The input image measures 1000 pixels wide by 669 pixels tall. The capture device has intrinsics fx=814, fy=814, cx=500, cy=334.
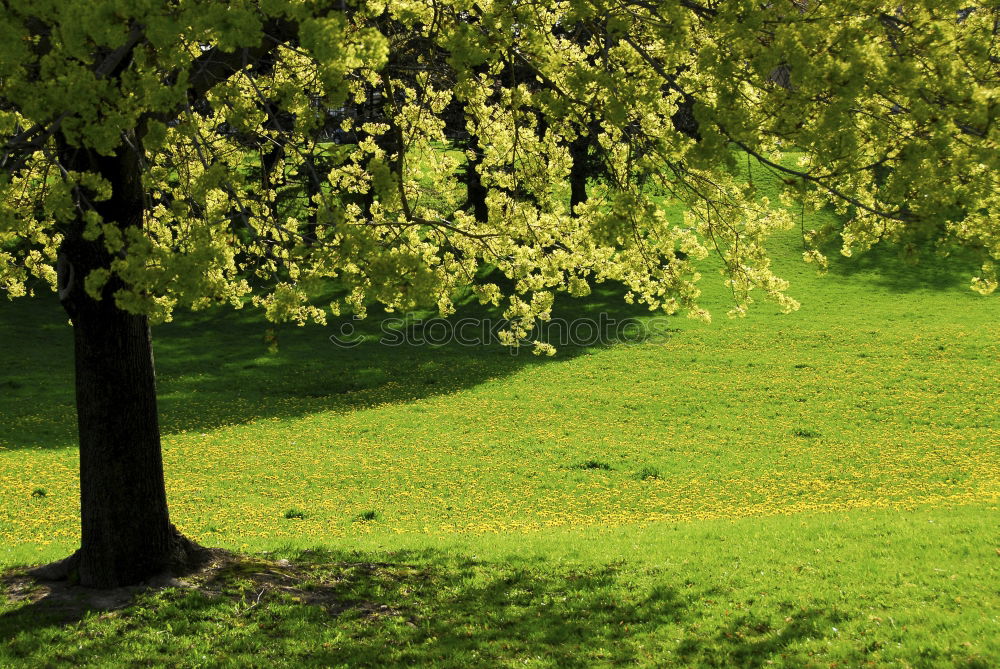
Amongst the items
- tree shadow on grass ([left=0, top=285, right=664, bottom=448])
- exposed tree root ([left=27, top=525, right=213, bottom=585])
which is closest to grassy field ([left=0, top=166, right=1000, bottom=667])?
tree shadow on grass ([left=0, top=285, right=664, bottom=448])

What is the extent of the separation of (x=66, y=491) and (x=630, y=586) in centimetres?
1466

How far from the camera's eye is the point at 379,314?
132 ft

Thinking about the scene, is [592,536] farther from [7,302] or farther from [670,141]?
[7,302]

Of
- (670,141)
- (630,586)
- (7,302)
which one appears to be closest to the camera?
(670,141)

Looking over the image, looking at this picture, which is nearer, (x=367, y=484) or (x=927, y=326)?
(x=367, y=484)

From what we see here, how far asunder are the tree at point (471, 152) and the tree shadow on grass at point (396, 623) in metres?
1.19

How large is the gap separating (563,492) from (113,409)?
36.7ft

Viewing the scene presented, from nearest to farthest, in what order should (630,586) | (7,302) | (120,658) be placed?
(120,658)
(630,586)
(7,302)

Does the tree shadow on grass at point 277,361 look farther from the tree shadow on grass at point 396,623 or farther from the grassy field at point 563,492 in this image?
the tree shadow on grass at point 396,623

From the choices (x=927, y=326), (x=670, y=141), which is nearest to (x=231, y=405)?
(x=670, y=141)

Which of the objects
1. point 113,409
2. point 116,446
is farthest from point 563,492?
point 113,409

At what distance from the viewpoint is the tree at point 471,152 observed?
24.3 ft

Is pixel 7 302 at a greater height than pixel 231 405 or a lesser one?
greater

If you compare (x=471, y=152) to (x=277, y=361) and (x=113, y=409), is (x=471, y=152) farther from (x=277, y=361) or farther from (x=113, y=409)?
(x=277, y=361)
